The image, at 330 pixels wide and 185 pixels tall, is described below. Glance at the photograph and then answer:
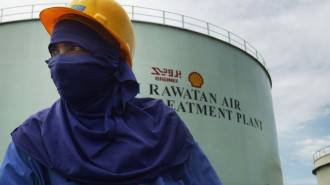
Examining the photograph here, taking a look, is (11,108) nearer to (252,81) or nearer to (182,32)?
(182,32)

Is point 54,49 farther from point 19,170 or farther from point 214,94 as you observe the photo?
point 214,94

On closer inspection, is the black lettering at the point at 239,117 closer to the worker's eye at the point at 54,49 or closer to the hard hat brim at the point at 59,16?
the hard hat brim at the point at 59,16

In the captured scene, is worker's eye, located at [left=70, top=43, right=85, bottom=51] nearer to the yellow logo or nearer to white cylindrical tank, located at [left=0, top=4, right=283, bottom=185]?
white cylindrical tank, located at [left=0, top=4, right=283, bottom=185]

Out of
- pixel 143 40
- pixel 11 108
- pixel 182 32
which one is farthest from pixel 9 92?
pixel 182 32

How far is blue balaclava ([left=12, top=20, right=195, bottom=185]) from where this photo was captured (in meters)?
1.23

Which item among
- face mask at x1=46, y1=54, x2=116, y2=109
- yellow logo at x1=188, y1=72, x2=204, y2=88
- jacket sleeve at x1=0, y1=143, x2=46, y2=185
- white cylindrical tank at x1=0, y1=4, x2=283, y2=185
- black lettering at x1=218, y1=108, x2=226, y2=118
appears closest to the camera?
jacket sleeve at x1=0, y1=143, x2=46, y2=185

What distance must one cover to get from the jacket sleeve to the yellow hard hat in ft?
2.02

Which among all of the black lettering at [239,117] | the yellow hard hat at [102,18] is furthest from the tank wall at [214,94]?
Result: the yellow hard hat at [102,18]

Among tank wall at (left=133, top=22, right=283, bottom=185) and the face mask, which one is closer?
the face mask

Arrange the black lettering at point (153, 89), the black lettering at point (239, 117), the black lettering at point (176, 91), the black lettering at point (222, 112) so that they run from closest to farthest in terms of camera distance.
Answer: the black lettering at point (153, 89)
the black lettering at point (176, 91)
the black lettering at point (222, 112)
the black lettering at point (239, 117)

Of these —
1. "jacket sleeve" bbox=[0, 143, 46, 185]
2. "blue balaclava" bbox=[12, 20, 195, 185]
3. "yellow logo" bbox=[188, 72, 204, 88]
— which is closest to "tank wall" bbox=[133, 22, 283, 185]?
"yellow logo" bbox=[188, 72, 204, 88]

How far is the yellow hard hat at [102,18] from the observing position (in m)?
1.43

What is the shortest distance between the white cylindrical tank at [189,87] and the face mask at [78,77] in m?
6.64

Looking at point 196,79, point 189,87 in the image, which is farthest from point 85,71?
point 196,79
